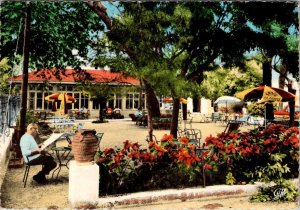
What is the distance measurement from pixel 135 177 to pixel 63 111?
51.9ft

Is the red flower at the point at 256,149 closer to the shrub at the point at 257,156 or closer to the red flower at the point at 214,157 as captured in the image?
Result: the shrub at the point at 257,156

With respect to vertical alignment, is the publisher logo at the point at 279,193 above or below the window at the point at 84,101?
below

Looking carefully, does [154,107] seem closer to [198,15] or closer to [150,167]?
[198,15]

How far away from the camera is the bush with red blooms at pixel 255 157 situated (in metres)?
6.44

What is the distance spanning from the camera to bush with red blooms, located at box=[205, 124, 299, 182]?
6.44 m

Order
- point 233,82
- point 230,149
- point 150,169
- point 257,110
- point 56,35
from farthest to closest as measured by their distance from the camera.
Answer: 1. point 233,82
2. point 257,110
3. point 56,35
4. point 230,149
5. point 150,169

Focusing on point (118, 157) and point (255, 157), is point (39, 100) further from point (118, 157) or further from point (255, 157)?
point (255, 157)

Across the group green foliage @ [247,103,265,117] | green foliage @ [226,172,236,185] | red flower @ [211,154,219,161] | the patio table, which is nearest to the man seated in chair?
the patio table

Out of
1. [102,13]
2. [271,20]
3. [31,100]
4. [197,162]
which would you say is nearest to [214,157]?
[197,162]

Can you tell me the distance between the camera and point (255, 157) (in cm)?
660

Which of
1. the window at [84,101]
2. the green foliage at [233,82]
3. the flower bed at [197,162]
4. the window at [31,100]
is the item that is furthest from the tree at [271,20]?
the green foliage at [233,82]

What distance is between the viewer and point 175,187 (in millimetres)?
6176

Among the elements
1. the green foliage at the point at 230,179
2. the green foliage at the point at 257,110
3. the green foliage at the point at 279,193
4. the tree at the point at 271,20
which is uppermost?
the tree at the point at 271,20

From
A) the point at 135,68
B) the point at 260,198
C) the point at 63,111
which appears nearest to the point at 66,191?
the point at 260,198
